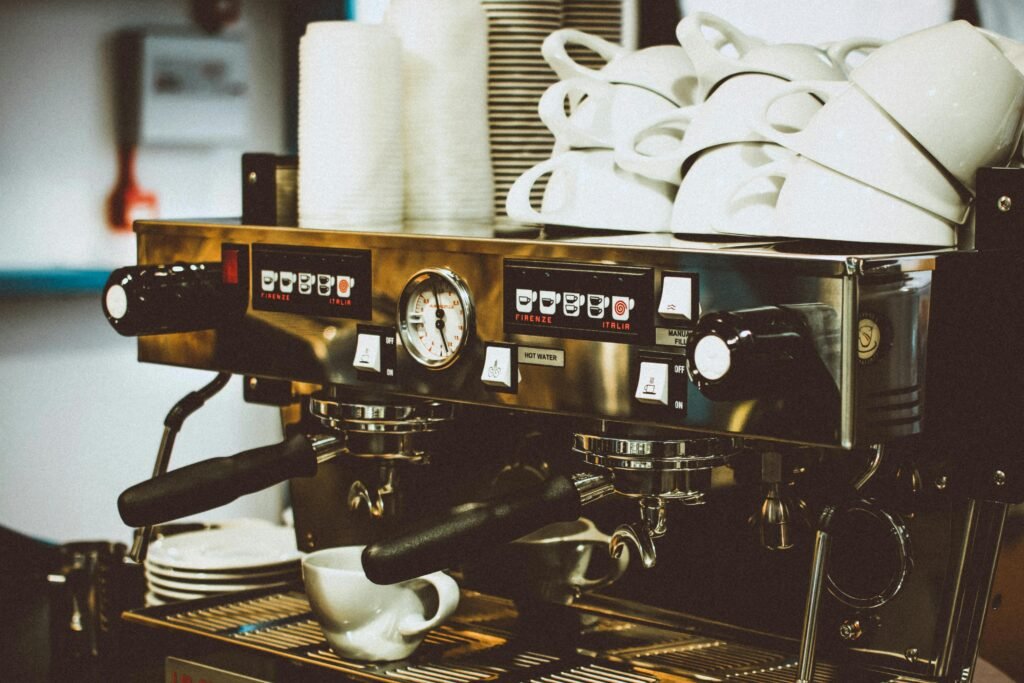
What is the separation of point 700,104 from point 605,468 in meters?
0.31

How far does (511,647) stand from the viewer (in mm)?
1195

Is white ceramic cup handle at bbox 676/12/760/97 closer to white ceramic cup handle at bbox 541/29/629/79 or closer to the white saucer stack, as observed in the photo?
white ceramic cup handle at bbox 541/29/629/79

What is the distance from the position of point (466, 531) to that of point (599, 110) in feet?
1.30

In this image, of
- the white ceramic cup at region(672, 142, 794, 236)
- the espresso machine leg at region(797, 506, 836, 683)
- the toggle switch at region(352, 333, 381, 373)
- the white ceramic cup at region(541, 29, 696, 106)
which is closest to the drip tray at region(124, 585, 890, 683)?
the espresso machine leg at region(797, 506, 836, 683)

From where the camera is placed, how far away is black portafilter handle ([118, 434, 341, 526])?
111 cm

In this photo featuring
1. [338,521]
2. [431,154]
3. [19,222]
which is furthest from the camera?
[19,222]

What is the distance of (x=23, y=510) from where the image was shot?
2520 mm

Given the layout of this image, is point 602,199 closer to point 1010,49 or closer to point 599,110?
point 599,110

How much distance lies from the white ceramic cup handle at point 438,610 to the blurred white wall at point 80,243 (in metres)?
1.56

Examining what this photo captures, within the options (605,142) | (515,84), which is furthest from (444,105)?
(605,142)

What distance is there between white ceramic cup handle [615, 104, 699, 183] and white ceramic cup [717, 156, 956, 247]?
0.39 ft

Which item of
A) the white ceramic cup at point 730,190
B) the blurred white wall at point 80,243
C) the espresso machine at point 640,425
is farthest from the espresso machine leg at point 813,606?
the blurred white wall at point 80,243

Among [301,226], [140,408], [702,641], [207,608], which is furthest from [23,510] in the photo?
[702,641]

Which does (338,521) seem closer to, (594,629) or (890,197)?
(594,629)
